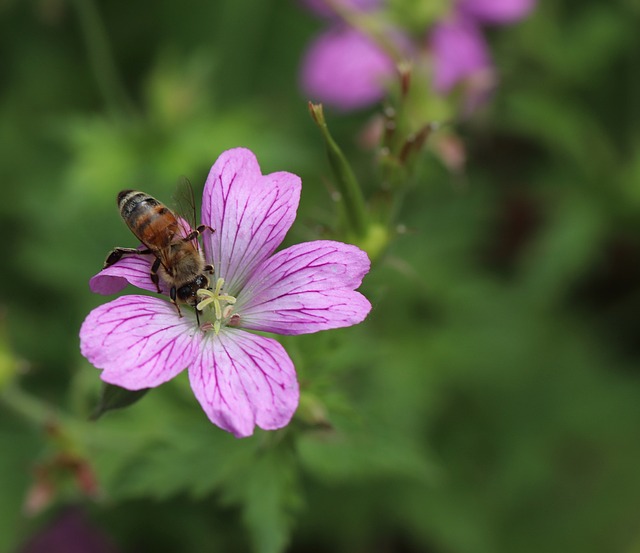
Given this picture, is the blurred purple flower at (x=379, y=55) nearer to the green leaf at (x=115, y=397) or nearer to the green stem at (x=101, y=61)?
the green stem at (x=101, y=61)

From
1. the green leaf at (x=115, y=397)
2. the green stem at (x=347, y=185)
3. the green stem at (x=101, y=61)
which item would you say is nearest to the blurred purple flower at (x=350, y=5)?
the green stem at (x=101, y=61)

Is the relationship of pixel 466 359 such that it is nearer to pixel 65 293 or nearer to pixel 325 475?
pixel 325 475

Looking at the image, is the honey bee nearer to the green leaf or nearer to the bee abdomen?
the bee abdomen

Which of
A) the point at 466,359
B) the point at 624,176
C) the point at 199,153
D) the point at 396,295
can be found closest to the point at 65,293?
the point at 199,153

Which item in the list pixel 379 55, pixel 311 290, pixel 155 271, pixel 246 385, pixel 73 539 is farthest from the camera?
pixel 379 55

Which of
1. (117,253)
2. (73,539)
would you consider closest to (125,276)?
(117,253)

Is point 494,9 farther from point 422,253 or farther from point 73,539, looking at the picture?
point 73,539

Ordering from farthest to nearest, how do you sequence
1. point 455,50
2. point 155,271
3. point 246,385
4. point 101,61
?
point 101,61 < point 455,50 < point 155,271 < point 246,385
